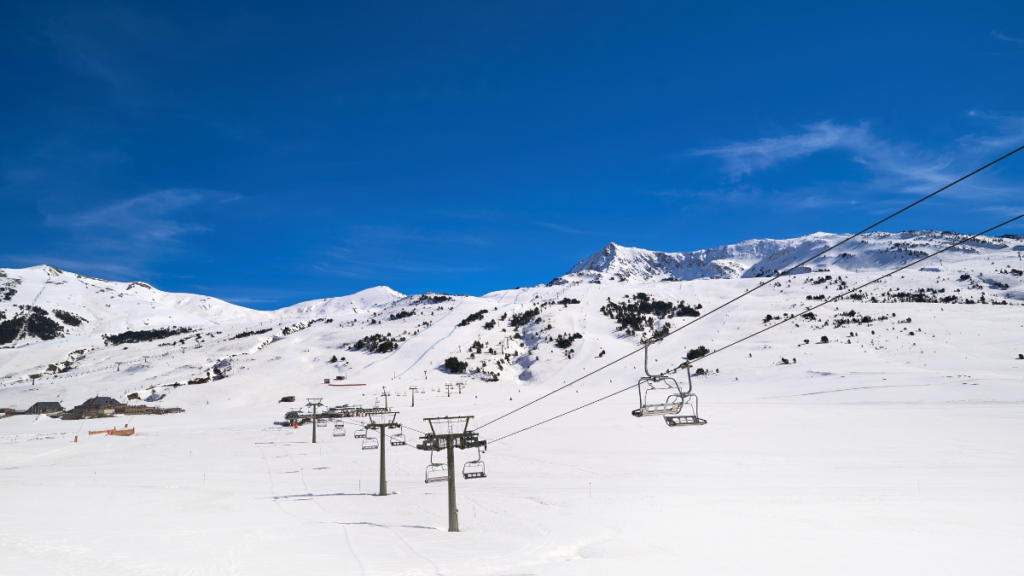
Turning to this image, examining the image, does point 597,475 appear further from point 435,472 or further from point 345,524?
point 345,524

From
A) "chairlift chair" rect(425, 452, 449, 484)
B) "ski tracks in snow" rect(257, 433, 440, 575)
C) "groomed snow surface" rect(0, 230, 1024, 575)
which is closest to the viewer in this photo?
"ski tracks in snow" rect(257, 433, 440, 575)

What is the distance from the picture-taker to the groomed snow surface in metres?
16.4

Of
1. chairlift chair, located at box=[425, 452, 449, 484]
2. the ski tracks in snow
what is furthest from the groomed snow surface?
chairlift chair, located at box=[425, 452, 449, 484]

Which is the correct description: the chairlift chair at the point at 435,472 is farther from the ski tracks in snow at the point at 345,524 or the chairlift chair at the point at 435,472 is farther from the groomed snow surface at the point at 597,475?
the ski tracks in snow at the point at 345,524

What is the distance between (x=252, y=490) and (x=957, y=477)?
36.3m

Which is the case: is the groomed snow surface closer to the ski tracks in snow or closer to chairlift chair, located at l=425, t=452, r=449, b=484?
the ski tracks in snow

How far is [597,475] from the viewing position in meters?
30.2

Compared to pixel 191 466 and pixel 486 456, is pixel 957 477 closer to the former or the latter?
pixel 486 456

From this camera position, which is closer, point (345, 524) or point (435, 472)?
point (345, 524)

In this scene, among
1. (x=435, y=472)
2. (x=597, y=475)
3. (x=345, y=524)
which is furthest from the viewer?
(x=435, y=472)

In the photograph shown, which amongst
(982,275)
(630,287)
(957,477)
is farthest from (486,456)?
(982,275)

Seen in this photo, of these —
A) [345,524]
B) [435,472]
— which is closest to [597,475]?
[435,472]

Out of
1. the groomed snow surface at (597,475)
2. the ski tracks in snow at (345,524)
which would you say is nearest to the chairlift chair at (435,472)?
the groomed snow surface at (597,475)

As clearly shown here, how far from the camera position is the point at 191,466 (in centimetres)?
3734
